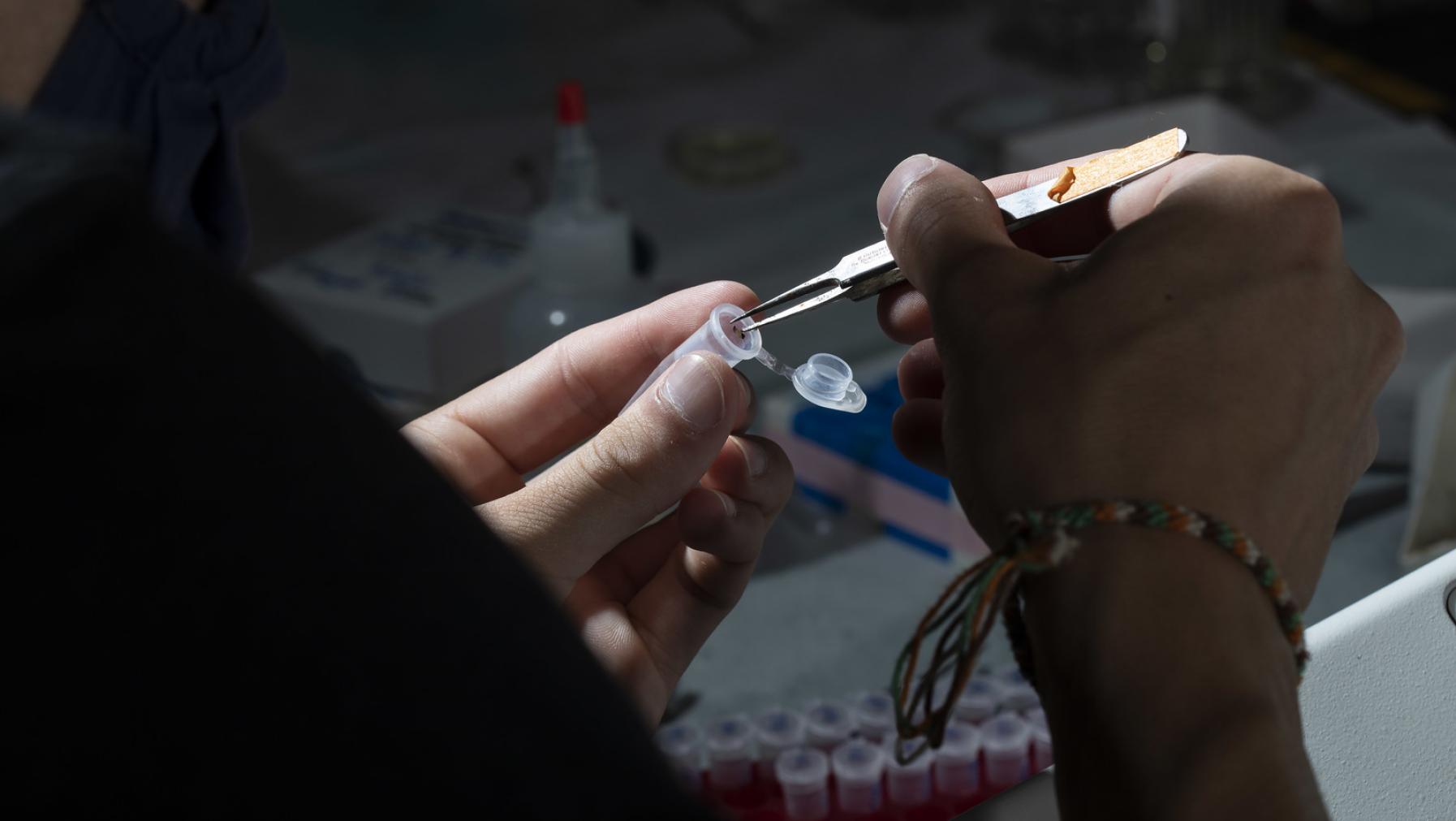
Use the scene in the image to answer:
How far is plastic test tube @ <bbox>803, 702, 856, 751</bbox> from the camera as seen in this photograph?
0.60 m

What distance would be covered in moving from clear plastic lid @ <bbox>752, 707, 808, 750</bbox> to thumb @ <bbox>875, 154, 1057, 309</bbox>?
268 mm

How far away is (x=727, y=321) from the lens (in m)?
0.52

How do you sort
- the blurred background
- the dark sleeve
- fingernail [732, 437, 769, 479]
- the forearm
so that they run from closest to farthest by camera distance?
1. the dark sleeve
2. the forearm
3. fingernail [732, 437, 769, 479]
4. the blurred background

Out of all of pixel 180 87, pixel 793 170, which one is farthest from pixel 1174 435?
pixel 793 170

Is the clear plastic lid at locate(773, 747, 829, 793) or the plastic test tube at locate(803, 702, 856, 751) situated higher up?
the clear plastic lid at locate(773, 747, 829, 793)

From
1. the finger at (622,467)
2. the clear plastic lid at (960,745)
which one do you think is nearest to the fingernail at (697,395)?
the finger at (622,467)

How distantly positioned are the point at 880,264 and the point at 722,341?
0.08 metres

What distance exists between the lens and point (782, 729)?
604mm

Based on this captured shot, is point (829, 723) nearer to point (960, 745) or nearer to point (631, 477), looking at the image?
point (960, 745)

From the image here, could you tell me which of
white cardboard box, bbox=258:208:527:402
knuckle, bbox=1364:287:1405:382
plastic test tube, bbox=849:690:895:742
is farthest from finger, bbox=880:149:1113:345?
white cardboard box, bbox=258:208:527:402

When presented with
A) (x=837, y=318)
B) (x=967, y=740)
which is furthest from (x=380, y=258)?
(x=967, y=740)

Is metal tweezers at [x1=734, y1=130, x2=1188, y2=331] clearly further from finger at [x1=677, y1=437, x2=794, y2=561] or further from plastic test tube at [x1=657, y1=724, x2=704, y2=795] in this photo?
plastic test tube at [x1=657, y1=724, x2=704, y2=795]

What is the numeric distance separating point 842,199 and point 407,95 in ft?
1.78

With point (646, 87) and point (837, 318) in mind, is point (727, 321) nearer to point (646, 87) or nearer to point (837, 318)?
point (837, 318)
